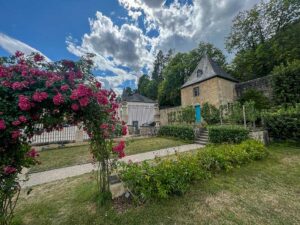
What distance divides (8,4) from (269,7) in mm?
23889

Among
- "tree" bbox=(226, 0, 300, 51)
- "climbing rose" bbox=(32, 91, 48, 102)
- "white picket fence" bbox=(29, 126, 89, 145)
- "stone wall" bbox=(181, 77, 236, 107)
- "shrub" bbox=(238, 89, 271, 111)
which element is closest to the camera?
"climbing rose" bbox=(32, 91, 48, 102)

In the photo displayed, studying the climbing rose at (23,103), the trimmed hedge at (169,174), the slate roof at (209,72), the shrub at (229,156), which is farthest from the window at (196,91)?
the climbing rose at (23,103)

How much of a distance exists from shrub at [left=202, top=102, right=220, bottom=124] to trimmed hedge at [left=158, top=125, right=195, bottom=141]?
11.6ft

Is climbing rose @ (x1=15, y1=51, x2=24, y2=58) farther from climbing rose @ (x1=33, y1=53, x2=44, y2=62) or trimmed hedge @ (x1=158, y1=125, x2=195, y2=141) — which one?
trimmed hedge @ (x1=158, y1=125, x2=195, y2=141)

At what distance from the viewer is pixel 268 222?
2.25 m

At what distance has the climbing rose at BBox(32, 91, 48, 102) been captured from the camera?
1795 millimetres

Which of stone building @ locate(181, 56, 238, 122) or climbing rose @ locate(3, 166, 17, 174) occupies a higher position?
stone building @ locate(181, 56, 238, 122)

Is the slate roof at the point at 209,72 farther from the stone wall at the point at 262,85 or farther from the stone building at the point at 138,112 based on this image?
the stone building at the point at 138,112

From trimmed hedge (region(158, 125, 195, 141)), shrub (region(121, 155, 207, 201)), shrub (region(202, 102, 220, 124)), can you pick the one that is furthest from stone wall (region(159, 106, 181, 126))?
shrub (region(121, 155, 207, 201))

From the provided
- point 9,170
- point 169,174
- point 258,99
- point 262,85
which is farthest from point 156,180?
point 262,85

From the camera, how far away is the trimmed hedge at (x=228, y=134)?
23.5 ft

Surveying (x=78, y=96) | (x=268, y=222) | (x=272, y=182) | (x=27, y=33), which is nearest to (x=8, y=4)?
(x=27, y=33)

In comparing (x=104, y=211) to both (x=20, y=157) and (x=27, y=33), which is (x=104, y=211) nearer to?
(x=20, y=157)

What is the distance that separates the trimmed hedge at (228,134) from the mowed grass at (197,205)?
325cm
